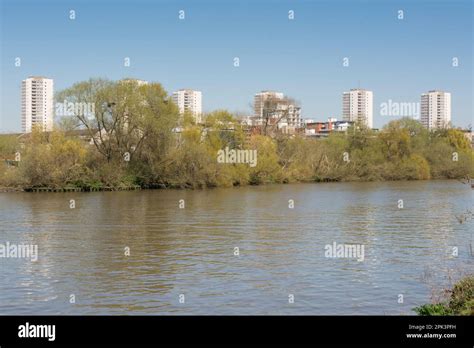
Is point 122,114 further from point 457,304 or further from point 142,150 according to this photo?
point 457,304

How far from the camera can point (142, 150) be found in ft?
201

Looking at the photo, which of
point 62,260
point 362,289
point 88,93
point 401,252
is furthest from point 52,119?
point 362,289

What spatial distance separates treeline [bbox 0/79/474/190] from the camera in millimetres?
55250

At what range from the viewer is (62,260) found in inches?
773

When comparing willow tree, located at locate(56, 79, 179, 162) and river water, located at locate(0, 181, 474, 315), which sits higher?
willow tree, located at locate(56, 79, 179, 162)

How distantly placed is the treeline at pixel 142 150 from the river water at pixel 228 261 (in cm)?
1951

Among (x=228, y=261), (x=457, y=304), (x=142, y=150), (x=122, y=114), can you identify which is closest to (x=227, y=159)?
(x=142, y=150)

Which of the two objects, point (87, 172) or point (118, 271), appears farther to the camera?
point (87, 172)

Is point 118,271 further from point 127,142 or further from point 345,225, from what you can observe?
point 127,142

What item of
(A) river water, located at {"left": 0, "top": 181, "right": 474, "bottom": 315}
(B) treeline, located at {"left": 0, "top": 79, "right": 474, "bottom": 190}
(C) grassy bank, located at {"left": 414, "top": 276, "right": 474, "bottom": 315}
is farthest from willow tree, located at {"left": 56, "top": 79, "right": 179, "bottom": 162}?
(C) grassy bank, located at {"left": 414, "top": 276, "right": 474, "bottom": 315}

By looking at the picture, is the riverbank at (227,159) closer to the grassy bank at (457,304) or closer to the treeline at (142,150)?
the treeline at (142,150)

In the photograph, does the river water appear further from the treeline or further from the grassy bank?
the treeline

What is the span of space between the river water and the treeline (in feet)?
64.0
